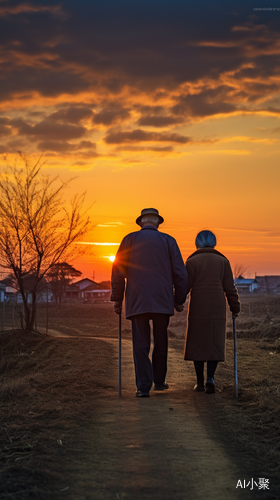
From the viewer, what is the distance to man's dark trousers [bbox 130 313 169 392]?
21.9 ft

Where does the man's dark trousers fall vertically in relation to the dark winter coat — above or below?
below

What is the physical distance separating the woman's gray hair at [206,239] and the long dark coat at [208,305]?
19 cm

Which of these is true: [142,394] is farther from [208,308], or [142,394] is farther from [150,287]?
[208,308]

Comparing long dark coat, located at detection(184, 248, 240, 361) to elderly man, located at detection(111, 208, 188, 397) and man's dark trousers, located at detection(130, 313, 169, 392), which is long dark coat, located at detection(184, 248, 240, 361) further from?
man's dark trousers, located at detection(130, 313, 169, 392)

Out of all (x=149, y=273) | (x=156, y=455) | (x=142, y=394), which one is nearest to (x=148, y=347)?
(x=142, y=394)

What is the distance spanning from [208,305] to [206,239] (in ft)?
3.06

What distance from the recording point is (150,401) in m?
6.27

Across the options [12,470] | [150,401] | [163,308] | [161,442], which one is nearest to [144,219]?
[163,308]

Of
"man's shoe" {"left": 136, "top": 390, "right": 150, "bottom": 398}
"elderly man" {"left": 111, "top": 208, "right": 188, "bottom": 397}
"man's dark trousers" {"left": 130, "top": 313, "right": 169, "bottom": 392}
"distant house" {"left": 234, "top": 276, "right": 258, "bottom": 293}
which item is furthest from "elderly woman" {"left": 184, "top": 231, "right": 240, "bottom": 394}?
"distant house" {"left": 234, "top": 276, "right": 258, "bottom": 293}

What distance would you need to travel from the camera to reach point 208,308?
7.20 metres

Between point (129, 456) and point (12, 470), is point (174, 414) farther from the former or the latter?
point (12, 470)

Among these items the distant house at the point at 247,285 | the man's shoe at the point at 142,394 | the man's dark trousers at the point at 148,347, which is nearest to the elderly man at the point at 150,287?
the man's dark trousers at the point at 148,347

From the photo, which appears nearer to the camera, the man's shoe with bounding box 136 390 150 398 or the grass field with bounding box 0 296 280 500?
the grass field with bounding box 0 296 280 500

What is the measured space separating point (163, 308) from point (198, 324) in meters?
0.71
